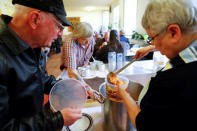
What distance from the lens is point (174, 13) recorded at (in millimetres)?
435

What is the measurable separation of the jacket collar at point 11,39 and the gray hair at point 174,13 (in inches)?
23.7

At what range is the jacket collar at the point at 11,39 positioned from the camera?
0.55 metres

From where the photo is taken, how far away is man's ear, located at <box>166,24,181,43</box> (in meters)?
0.44

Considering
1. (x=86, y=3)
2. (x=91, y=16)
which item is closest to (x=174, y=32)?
(x=86, y=3)

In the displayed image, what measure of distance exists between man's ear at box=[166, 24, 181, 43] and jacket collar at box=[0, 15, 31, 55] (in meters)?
0.64

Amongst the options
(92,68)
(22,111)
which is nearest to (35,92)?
(22,111)

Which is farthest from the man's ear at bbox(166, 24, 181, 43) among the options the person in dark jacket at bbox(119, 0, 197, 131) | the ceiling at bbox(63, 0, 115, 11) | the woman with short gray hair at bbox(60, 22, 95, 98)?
the ceiling at bbox(63, 0, 115, 11)

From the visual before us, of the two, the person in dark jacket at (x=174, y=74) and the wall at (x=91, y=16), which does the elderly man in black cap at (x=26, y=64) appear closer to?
the person in dark jacket at (x=174, y=74)

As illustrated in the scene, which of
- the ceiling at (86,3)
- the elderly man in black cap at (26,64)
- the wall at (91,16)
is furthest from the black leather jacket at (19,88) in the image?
the wall at (91,16)

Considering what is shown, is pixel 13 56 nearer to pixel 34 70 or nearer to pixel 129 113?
pixel 34 70

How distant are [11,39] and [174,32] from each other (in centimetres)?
70

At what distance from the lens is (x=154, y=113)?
44 cm

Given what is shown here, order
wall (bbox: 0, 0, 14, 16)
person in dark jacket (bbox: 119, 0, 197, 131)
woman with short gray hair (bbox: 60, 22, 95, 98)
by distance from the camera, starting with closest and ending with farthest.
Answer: person in dark jacket (bbox: 119, 0, 197, 131) → woman with short gray hair (bbox: 60, 22, 95, 98) → wall (bbox: 0, 0, 14, 16)

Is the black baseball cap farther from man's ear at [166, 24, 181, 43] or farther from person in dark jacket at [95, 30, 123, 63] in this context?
person in dark jacket at [95, 30, 123, 63]
